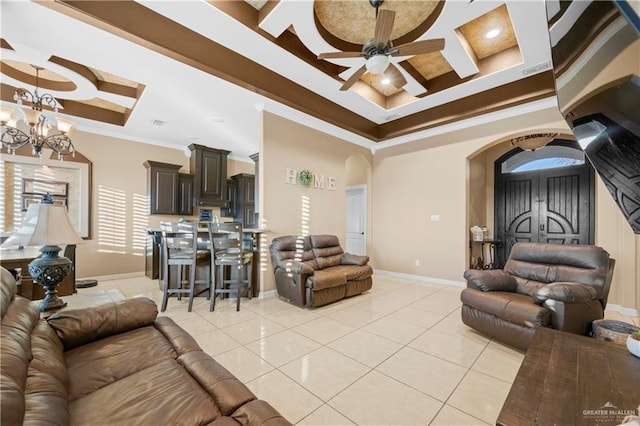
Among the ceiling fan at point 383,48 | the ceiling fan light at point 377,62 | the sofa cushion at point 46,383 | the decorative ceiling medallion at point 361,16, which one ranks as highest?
the decorative ceiling medallion at point 361,16

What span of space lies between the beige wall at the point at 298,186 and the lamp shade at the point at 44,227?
94.6 inches

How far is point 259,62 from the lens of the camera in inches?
136

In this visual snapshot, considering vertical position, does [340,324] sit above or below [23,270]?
below

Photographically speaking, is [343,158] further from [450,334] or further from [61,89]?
[61,89]

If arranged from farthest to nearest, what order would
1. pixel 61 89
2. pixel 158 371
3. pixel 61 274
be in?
pixel 61 89 → pixel 61 274 → pixel 158 371

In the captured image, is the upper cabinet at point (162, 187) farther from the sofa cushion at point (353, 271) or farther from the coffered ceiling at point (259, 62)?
the sofa cushion at point (353, 271)

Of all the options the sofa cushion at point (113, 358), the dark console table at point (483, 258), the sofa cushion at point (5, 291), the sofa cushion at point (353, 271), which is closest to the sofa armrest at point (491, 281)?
the sofa cushion at point (353, 271)

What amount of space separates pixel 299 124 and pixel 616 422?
183 inches

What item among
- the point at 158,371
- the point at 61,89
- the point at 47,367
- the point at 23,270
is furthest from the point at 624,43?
the point at 61,89

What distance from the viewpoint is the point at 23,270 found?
2713mm

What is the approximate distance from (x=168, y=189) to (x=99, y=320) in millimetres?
4639

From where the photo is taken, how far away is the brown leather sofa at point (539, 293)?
2.25m

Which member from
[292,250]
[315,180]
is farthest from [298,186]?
[292,250]

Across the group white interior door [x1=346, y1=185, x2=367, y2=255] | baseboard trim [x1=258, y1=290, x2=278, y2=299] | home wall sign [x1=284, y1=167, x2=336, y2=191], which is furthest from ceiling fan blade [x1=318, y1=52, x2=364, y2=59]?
white interior door [x1=346, y1=185, x2=367, y2=255]
